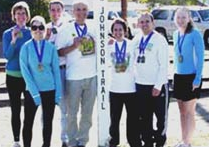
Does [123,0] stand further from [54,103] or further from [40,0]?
[54,103]

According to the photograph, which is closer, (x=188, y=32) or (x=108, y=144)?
(x=188, y=32)

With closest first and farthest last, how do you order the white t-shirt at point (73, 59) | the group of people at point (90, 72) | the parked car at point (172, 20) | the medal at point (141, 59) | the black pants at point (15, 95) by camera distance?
the group of people at point (90, 72), the medal at point (141, 59), the white t-shirt at point (73, 59), the black pants at point (15, 95), the parked car at point (172, 20)

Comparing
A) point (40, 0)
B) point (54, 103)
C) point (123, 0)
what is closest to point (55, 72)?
point (54, 103)

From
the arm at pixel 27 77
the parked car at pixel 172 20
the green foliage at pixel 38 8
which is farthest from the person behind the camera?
the green foliage at pixel 38 8

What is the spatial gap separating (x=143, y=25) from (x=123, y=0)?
1443cm

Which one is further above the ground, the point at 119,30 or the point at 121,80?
the point at 119,30

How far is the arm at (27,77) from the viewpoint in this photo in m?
6.62

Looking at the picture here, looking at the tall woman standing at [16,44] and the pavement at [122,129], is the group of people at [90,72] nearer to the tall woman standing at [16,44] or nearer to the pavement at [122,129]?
the tall woman standing at [16,44]

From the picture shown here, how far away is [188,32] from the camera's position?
6914 mm

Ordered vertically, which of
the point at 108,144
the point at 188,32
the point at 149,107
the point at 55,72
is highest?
the point at 188,32

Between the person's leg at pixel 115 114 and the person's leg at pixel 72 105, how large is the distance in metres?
0.44

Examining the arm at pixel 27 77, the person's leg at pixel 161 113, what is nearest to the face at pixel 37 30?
the arm at pixel 27 77

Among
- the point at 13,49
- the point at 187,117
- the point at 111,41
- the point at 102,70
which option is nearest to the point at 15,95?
the point at 13,49

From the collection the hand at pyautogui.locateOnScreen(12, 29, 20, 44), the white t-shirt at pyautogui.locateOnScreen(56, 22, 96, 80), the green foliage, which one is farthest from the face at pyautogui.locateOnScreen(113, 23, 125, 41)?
the green foliage
